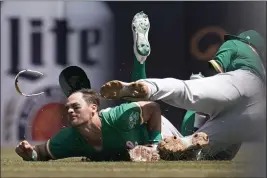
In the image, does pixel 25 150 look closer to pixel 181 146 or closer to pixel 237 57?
pixel 181 146

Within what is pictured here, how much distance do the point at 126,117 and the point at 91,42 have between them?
440 cm

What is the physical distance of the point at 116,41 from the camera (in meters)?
7.95

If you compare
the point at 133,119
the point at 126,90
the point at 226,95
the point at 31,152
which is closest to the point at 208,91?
the point at 226,95

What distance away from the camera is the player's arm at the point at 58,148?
3668mm

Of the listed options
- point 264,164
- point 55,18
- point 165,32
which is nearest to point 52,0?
point 55,18

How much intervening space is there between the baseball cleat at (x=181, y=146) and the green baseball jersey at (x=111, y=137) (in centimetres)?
13

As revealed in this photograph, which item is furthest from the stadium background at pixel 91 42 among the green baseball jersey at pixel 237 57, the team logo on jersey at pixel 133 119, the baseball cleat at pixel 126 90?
the baseball cleat at pixel 126 90

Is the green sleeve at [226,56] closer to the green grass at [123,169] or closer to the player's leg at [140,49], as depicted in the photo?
the player's leg at [140,49]

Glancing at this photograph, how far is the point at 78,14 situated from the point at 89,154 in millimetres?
4438

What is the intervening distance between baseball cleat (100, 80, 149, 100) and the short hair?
33 centimetres

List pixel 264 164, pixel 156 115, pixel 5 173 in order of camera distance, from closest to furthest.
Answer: pixel 264 164, pixel 5 173, pixel 156 115

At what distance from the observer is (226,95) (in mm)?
3756

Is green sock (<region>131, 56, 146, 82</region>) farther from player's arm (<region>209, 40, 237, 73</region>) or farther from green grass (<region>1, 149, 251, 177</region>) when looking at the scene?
green grass (<region>1, 149, 251, 177</region>)

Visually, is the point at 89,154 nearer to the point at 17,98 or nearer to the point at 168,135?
the point at 168,135
